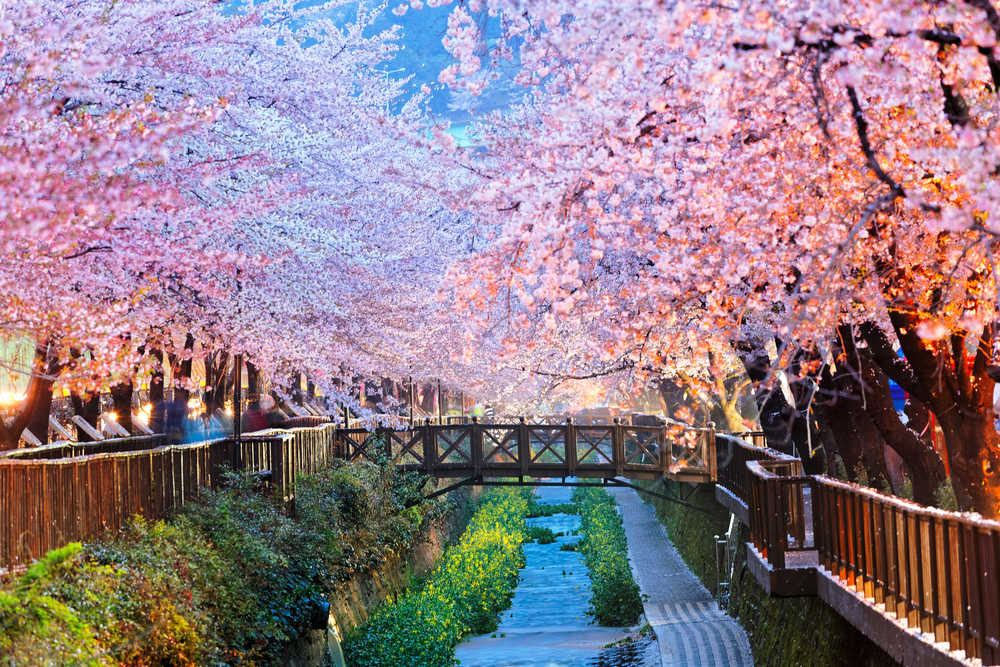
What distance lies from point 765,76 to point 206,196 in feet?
33.4

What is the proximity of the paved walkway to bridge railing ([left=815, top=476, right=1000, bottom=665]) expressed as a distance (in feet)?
23.9

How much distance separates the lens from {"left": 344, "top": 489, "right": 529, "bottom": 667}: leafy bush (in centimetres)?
1967

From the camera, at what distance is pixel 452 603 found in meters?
24.8

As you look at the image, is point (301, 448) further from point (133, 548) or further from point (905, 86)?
point (905, 86)

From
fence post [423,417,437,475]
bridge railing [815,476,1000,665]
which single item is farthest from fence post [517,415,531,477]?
bridge railing [815,476,1000,665]

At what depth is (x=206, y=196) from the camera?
15.6 meters

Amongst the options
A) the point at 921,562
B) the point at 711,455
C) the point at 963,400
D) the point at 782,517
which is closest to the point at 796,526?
the point at 782,517

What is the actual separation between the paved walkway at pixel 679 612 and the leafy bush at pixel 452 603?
12.4 feet

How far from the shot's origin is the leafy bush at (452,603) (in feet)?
64.5

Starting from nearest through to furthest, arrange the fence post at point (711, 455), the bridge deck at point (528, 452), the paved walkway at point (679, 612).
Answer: the paved walkway at point (679, 612) → the fence post at point (711, 455) → the bridge deck at point (528, 452)

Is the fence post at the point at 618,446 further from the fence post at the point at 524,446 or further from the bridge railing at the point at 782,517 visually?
the bridge railing at the point at 782,517

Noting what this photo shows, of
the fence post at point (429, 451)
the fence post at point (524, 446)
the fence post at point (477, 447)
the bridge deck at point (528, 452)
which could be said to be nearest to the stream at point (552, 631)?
the bridge deck at point (528, 452)

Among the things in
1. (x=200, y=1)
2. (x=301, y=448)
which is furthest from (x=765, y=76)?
(x=301, y=448)

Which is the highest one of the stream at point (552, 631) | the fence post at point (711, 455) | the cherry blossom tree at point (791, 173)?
the cherry blossom tree at point (791, 173)
